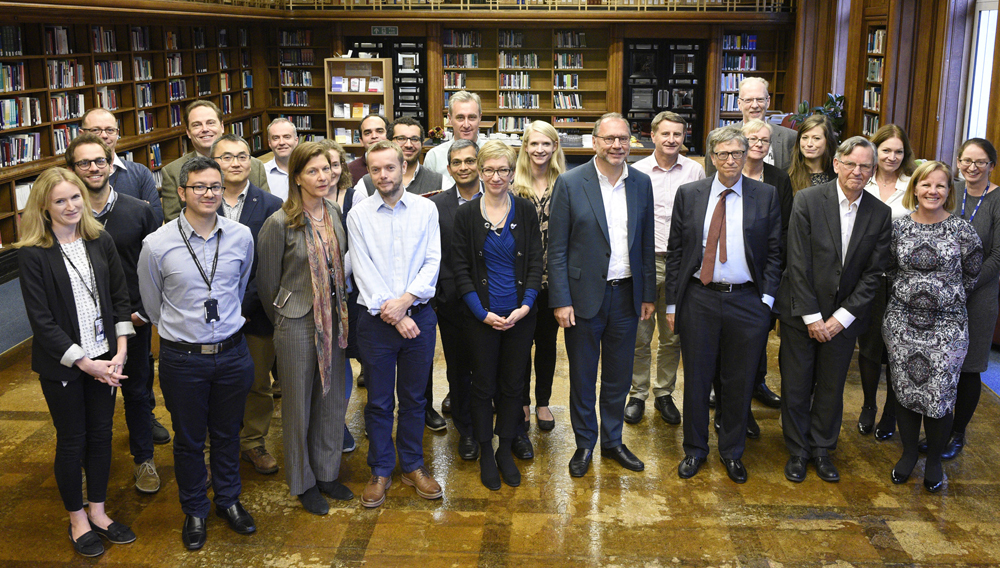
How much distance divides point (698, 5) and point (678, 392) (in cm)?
940

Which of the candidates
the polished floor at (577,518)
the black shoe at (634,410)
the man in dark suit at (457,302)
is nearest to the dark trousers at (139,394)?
the polished floor at (577,518)

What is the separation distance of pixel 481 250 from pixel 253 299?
1.06m

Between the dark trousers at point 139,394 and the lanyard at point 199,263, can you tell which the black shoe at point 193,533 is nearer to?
the dark trousers at point 139,394

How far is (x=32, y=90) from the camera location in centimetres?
811

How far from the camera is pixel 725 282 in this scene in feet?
12.5

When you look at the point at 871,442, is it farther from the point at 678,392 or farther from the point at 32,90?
the point at 32,90

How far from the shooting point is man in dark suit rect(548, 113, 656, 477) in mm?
3803

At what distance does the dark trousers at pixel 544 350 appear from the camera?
4.18 m

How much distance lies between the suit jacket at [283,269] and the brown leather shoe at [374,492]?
839 mm

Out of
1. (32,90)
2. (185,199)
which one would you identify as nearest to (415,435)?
(185,199)

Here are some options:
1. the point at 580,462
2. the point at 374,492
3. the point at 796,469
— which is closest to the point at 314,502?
the point at 374,492

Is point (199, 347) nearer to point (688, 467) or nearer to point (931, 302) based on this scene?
point (688, 467)

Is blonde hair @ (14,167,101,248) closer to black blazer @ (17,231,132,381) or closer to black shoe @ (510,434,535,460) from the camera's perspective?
black blazer @ (17,231,132,381)

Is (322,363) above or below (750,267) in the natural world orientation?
below
